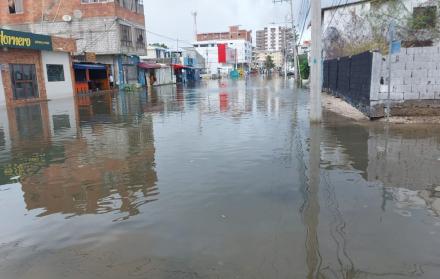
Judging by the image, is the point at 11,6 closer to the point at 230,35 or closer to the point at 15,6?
the point at 15,6

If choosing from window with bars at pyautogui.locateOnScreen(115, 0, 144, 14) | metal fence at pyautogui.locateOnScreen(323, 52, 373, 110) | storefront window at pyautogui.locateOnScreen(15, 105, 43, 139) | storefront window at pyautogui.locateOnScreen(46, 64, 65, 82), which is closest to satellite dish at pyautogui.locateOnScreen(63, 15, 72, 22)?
window with bars at pyautogui.locateOnScreen(115, 0, 144, 14)

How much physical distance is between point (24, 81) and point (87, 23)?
16.2 meters

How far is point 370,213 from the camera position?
191 inches

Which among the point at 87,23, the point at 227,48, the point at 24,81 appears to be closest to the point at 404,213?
the point at 24,81

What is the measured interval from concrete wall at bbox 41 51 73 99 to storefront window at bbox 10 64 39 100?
121 centimetres

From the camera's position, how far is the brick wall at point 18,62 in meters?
25.1

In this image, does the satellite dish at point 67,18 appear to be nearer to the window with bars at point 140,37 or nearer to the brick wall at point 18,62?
the window with bars at point 140,37

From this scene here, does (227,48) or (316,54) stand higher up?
(227,48)

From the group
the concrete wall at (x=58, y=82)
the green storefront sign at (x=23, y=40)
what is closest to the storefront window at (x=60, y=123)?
the green storefront sign at (x=23, y=40)

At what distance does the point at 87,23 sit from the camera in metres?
41.2

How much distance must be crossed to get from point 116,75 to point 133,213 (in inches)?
1564

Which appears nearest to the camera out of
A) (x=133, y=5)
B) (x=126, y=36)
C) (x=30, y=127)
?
(x=30, y=127)

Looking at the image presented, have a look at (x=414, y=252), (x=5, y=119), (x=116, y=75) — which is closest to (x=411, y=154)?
(x=414, y=252)

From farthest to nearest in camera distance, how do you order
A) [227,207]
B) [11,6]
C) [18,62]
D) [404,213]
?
[11,6] → [18,62] → [227,207] → [404,213]
